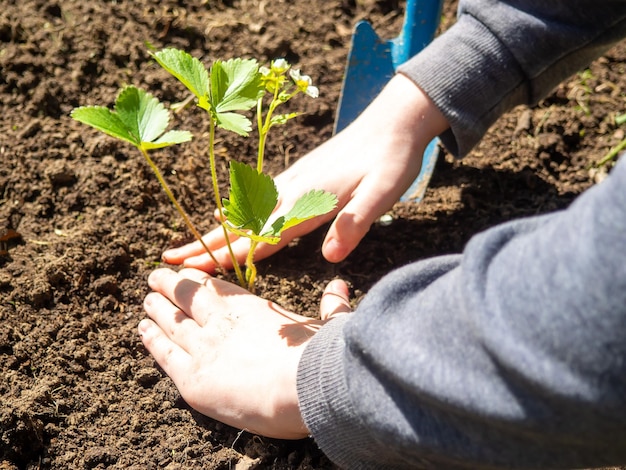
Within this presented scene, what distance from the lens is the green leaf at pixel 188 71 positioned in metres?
1.13

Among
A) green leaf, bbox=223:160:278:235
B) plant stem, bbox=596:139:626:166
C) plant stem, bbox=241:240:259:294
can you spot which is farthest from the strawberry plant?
plant stem, bbox=596:139:626:166

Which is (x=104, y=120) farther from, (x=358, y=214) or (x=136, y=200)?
(x=358, y=214)

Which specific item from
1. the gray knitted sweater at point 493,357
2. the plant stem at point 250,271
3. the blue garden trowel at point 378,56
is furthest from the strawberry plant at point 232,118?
the blue garden trowel at point 378,56

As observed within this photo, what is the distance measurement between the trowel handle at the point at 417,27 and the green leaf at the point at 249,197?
83cm

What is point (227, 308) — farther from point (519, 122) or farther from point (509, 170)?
point (519, 122)

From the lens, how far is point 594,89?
1866 millimetres

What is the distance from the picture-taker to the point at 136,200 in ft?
5.16

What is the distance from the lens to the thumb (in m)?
1.35

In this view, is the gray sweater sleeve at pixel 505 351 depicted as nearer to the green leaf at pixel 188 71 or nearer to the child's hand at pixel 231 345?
the child's hand at pixel 231 345

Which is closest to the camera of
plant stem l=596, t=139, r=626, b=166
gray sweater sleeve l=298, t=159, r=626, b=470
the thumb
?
gray sweater sleeve l=298, t=159, r=626, b=470

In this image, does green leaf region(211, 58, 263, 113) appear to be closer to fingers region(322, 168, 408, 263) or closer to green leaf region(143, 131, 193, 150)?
green leaf region(143, 131, 193, 150)

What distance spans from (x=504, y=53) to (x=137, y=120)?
2.85ft

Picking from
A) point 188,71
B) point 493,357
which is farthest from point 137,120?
point 493,357

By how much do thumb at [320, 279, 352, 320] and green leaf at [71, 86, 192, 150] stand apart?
1.53ft
